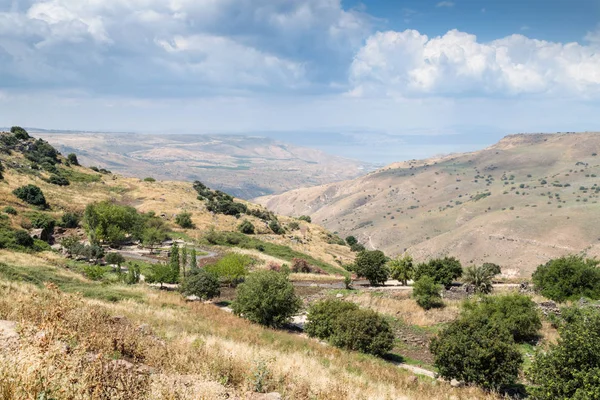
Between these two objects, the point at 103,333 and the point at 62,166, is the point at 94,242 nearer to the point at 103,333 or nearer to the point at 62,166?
the point at 103,333

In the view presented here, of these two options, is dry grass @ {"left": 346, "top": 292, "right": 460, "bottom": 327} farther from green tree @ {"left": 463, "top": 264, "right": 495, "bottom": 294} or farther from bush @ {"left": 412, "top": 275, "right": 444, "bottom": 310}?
green tree @ {"left": 463, "top": 264, "right": 495, "bottom": 294}

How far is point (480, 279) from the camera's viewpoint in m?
43.3

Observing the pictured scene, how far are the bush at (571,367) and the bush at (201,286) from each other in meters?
28.7

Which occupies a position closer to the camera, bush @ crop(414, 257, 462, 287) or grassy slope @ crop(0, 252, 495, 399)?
grassy slope @ crop(0, 252, 495, 399)

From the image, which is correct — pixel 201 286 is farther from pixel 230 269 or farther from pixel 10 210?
pixel 10 210

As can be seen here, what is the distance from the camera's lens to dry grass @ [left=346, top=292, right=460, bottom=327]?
→ 34544mm

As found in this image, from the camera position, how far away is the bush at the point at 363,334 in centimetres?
2488

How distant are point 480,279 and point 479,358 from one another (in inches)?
1021

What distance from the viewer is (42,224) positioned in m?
60.8

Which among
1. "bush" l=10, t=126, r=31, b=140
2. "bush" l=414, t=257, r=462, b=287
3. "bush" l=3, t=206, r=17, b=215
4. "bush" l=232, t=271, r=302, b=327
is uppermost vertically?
"bush" l=10, t=126, r=31, b=140

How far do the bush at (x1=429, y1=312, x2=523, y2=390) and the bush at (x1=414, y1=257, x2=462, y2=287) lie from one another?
26068 millimetres

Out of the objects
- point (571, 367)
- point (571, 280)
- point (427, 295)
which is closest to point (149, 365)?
point (571, 367)

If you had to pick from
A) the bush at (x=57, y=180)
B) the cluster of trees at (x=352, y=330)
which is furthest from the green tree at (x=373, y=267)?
the bush at (x=57, y=180)

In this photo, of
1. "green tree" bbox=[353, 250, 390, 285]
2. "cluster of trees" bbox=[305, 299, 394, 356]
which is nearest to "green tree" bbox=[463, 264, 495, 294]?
"green tree" bbox=[353, 250, 390, 285]
